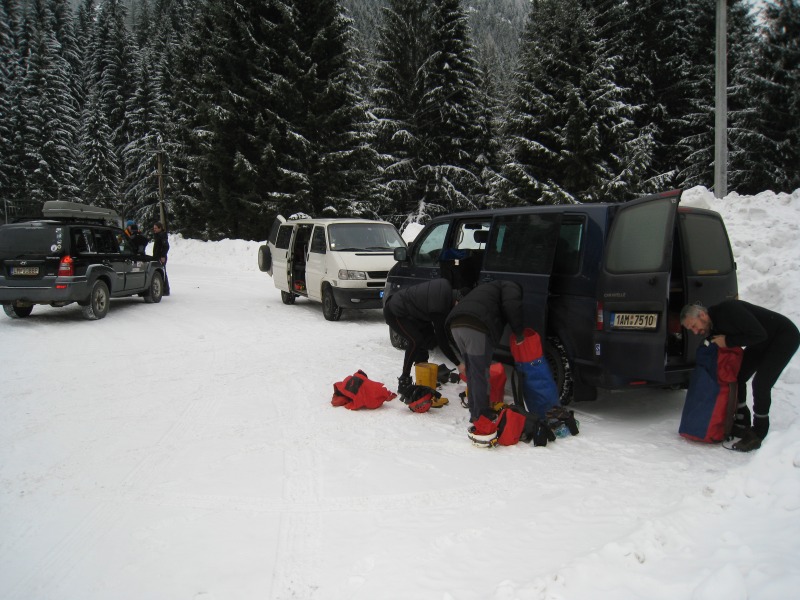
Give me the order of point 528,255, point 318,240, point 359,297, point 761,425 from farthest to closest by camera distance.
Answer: point 318,240 < point 359,297 < point 528,255 < point 761,425

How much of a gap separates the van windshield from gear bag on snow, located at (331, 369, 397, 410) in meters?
5.70

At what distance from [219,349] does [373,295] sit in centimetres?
325

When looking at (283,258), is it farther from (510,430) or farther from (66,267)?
(510,430)

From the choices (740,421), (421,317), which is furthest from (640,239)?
(421,317)

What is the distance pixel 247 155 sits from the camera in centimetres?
2748

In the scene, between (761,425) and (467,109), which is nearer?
(761,425)

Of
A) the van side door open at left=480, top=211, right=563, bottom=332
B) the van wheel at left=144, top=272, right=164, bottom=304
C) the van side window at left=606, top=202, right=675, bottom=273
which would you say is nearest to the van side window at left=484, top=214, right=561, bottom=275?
the van side door open at left=480, top=211, right=563, bottom=332

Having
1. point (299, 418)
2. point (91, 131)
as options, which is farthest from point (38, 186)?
point (299, 418)

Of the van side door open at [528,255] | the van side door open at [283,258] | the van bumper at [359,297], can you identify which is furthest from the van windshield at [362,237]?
the van side door open at [528,255]

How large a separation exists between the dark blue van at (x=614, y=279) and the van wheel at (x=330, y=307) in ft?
17.3

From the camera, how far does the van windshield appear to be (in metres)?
11.5

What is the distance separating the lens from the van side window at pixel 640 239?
187 inches

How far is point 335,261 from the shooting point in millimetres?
10992

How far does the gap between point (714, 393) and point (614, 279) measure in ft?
4.07
